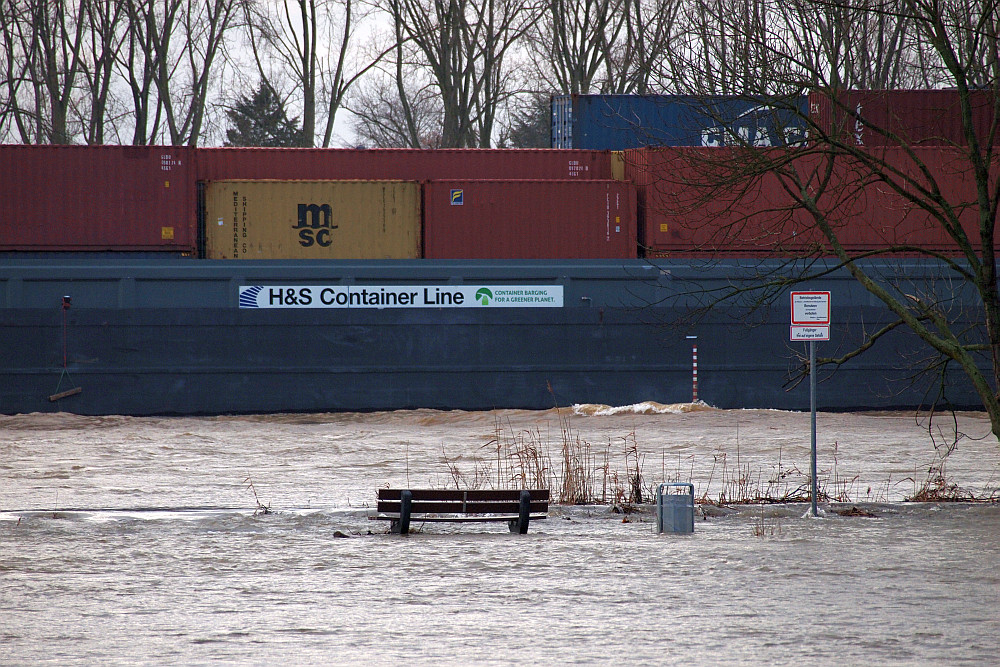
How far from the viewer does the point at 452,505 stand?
28.8 ft

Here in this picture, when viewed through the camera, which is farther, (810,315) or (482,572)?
(810,315)

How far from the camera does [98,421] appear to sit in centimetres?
2067

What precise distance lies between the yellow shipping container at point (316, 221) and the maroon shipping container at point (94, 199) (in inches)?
27.5

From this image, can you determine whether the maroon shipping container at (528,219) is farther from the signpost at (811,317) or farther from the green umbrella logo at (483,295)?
the signpost at (811,317)

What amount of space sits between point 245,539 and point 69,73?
3169 centimetres

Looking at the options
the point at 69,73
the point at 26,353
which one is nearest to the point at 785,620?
the point at 26,353

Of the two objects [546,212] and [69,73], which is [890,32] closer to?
[546,212]

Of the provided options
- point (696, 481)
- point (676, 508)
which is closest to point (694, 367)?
point (696, 481)

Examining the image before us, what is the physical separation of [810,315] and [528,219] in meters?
12.4

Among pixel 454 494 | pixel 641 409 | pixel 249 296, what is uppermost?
pixel 249 296

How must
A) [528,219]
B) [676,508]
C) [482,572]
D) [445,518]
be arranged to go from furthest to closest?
[528,219] < [445,518] < [676,508] < [482,572]

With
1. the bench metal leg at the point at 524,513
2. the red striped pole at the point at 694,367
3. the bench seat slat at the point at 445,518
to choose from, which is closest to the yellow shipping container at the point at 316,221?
the red striped pole at the point at 694,367

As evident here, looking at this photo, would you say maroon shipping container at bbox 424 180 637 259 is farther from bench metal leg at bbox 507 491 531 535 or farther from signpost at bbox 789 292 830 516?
bench metal leg at bbox 507 491 531 535

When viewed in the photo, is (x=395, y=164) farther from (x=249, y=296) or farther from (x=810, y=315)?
(x=810, y=315)
